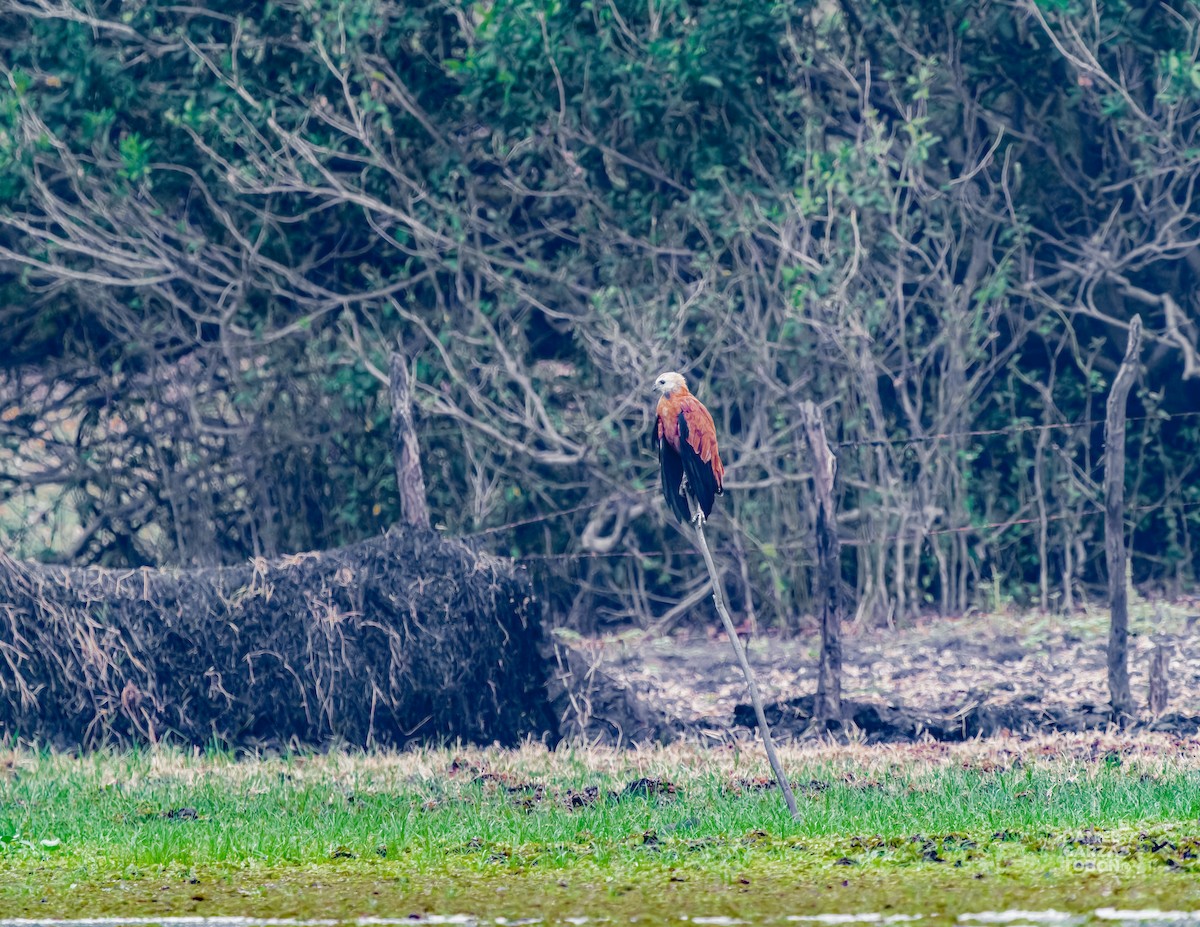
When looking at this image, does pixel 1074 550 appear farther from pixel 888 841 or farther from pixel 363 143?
pixel 888 841

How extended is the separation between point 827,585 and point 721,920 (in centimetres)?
399

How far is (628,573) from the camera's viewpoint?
1338 centimetres

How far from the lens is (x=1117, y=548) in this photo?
27.7 ft

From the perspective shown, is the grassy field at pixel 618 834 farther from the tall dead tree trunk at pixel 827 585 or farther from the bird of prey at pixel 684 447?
the bird of prey at pixel 684 447

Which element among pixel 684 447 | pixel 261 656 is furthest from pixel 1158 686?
pixel 261 656

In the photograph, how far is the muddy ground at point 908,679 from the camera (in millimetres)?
8508

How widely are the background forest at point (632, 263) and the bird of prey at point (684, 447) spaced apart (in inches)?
226

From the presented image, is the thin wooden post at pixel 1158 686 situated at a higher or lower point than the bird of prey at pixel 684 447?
lower

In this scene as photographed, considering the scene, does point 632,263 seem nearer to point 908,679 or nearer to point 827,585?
point 908,679

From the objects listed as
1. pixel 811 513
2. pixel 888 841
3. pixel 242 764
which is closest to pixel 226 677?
pixel 242 764

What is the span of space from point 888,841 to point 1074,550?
797cm

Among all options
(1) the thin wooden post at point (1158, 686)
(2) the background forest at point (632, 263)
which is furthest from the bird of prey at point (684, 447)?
(2) the background forest at point (632, 263)

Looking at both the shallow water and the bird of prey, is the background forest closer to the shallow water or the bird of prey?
the bird of prey

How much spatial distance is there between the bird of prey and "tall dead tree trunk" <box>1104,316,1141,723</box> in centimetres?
306
